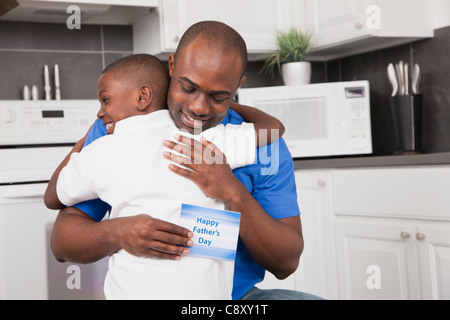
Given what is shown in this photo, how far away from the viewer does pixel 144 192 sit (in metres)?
0.89

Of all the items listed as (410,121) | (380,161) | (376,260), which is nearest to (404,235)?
(376,260)

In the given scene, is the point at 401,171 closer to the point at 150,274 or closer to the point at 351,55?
the point at 351,55

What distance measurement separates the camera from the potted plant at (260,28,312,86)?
9.35 ft

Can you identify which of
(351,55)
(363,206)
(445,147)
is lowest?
(363,206)

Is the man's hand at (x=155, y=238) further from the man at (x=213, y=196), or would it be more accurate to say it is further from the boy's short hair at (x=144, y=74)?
the boy's short hair at (x=144, y=74)

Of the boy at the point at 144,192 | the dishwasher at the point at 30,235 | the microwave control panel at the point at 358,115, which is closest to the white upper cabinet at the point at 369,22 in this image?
the microwave control panel at the point at 358,115

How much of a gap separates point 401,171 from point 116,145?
58.6 inches

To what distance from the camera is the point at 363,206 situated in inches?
92.3

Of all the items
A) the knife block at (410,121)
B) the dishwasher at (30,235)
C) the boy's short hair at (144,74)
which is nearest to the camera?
the boy's short hair at (144,74)

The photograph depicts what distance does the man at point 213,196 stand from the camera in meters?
0.91

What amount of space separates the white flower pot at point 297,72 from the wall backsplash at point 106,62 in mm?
366

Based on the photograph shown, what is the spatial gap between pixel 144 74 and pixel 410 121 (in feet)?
5.71

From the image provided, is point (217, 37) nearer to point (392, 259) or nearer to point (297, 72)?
point (392, 259)
